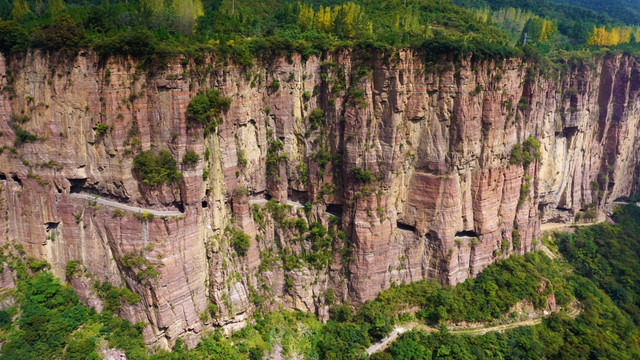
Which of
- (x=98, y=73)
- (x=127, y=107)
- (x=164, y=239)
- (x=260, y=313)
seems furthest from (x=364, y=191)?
(x=98, y=73)

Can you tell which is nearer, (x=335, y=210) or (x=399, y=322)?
(x=399, y=322)

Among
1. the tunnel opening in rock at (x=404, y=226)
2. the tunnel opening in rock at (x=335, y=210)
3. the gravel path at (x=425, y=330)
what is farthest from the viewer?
the tunnel opening in rock at (x=404, y=226)

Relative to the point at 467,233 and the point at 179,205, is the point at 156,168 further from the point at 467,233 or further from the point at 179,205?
the point at 467,233

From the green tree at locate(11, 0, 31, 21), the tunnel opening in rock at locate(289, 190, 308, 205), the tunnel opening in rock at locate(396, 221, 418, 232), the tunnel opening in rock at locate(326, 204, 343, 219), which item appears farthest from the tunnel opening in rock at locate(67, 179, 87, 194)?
the tunnel opening in rock at locate(396, 221, 418, 232)

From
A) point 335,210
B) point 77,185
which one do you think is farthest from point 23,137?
point 335,210

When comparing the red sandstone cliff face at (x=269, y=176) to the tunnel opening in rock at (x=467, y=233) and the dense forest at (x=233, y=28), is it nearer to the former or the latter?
the tunnel opening in rock at (x=467, y=233)

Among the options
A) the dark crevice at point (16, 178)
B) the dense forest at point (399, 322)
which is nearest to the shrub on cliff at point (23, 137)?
the dark crevice at point (16, 178)
